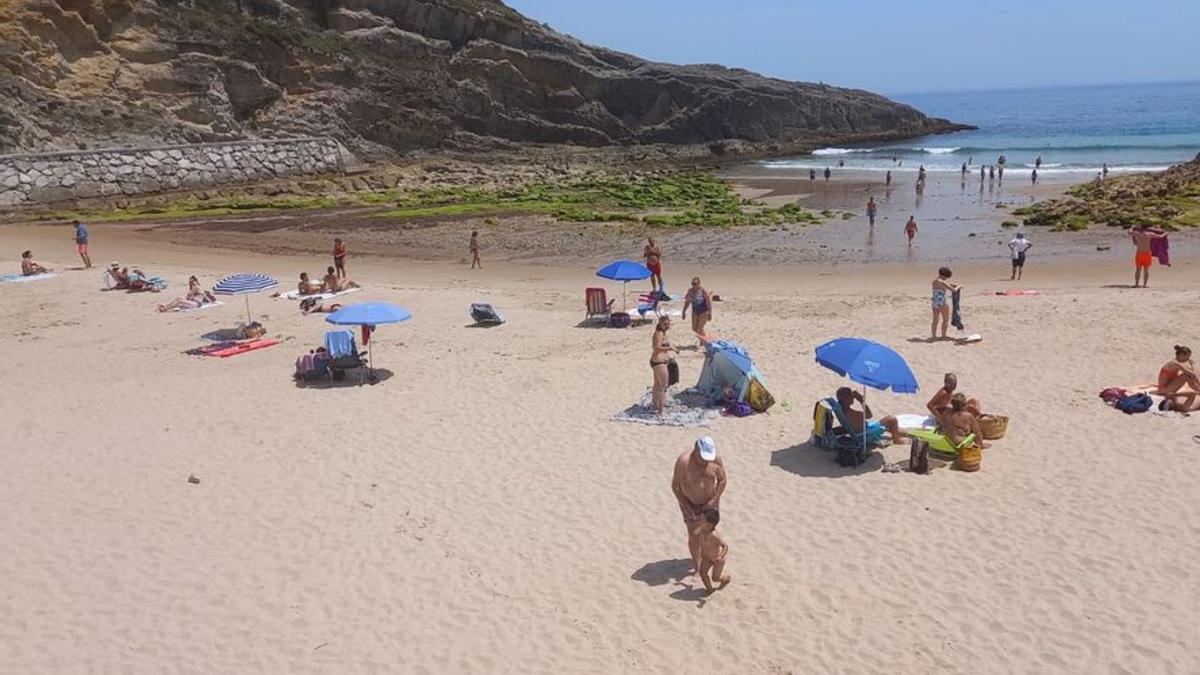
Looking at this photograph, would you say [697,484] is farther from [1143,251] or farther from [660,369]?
[1143,251]

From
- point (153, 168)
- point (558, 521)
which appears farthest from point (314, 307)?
point (153, 168)

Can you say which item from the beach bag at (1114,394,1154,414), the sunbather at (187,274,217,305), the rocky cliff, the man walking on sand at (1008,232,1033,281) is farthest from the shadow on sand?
the rocky cliff

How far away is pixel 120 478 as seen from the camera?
1069 centimetres

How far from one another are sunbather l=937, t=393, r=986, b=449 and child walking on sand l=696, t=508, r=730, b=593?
395 centimetres

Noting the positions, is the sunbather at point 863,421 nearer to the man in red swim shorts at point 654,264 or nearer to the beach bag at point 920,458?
the beach bag at point 920,458

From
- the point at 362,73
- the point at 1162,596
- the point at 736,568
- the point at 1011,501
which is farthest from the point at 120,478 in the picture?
the point at 362,73

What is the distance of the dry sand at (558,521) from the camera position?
7.30 meters

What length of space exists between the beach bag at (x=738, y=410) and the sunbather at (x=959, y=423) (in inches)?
98.9

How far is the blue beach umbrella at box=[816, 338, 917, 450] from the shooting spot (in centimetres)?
1052

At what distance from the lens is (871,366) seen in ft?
34.8

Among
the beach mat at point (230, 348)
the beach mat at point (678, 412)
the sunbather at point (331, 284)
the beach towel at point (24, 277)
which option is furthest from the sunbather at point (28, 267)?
the beach mat at point (678, 412)

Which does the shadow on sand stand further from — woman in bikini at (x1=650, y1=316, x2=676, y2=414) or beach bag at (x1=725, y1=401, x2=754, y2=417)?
woman in bikini at (x1=650, y1=316, x2=676, y2=414)

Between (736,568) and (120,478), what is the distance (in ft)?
23.2

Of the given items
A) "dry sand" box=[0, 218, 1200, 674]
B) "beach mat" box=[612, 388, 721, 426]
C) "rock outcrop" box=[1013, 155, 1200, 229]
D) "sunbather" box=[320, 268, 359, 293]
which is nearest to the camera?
"dry sand" box=[0, 218, 1200, 674]
